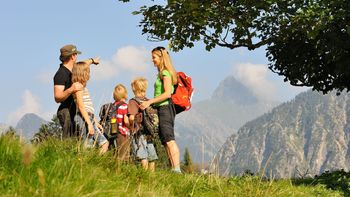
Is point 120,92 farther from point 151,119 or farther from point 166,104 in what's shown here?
point 166,104

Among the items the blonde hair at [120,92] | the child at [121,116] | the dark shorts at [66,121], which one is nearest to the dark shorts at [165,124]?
the child at [121,116]

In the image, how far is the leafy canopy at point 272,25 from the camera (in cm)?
2014

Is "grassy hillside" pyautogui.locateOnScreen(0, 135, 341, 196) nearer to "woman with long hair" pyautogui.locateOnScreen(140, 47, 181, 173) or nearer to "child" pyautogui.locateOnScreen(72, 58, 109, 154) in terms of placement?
"child" pyautogui.locateOnScreen(72, 58, 109, 154)

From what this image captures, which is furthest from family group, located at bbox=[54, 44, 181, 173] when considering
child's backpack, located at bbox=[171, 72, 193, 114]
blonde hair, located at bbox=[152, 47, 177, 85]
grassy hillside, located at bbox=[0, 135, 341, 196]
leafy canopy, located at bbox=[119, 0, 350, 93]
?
leafy canopy, located at bbox=[119, 0, 350, 93]

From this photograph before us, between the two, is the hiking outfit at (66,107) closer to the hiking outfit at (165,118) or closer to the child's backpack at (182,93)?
the hiking outfit at (165,118)

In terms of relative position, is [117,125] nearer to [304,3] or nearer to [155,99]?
[155,99]

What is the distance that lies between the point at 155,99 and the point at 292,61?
57.9ft

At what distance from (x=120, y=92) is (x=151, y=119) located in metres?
1.12

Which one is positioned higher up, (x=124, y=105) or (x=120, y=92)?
(x=120, y=92)

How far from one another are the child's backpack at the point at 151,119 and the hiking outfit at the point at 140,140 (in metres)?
0.10

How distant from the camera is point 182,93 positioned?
1155 centimetres

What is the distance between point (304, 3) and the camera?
67.7ft

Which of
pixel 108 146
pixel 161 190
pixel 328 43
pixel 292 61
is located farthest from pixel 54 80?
pixel 292 61

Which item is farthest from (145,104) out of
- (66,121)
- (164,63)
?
(66,121)
